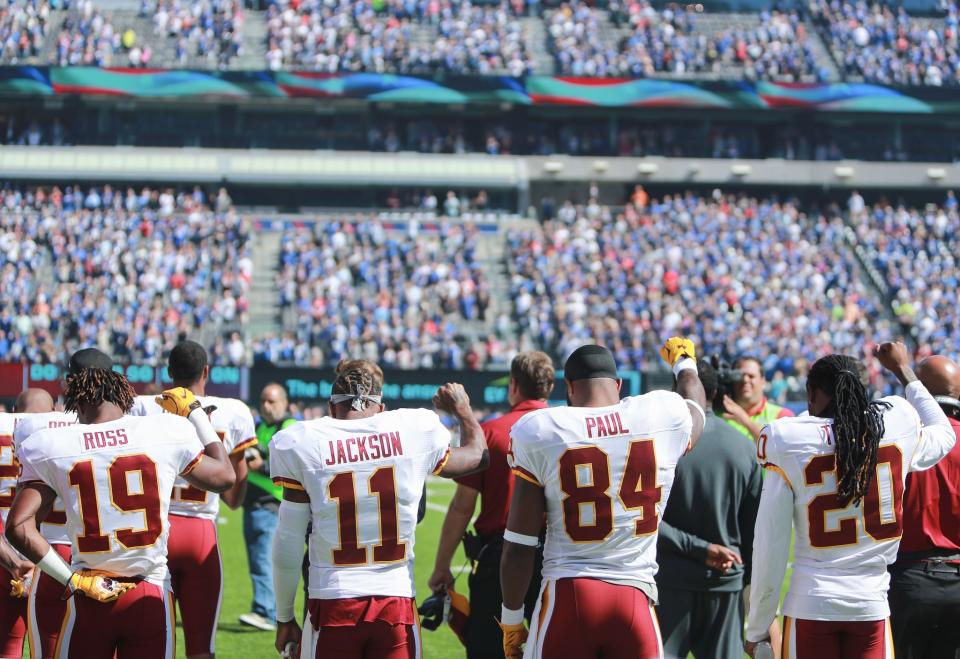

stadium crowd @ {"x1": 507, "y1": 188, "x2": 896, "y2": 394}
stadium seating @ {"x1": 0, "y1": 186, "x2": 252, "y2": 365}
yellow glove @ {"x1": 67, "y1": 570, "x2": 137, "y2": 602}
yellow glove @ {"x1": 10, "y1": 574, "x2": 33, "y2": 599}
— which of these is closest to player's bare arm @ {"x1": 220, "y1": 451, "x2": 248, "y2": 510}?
yellow glove @ {"x1": 10, "y1": 574, "x2": 33, "y2": 599}

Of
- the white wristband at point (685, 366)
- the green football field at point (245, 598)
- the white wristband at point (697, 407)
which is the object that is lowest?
the green football field at point (245, 598)

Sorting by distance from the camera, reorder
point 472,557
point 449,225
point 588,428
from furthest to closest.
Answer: point 449,225 < point 472,557 < point 588,428

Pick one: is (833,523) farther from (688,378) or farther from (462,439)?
(462,439)

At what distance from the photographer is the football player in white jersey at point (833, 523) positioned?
461 cm

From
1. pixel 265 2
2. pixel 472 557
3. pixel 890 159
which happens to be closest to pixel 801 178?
pixel 890 159

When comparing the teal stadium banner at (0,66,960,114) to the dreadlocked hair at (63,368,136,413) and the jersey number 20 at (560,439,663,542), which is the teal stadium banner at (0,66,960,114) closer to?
the dreadlocked hair at (63,368,136,413)

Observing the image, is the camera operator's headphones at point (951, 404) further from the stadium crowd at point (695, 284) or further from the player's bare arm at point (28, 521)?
the stadium crowd at point (695, 284)

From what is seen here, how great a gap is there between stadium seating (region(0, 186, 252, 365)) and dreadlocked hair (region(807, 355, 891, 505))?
21.9m

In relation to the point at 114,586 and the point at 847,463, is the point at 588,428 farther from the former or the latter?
the point at 114,586

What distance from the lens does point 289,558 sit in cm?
475

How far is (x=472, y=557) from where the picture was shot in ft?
19.0

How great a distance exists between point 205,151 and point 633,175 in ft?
43.5

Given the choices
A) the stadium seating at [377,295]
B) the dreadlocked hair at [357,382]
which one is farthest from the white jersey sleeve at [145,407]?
the stadium seating at [377,295]

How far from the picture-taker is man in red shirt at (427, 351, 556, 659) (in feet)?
18.6
